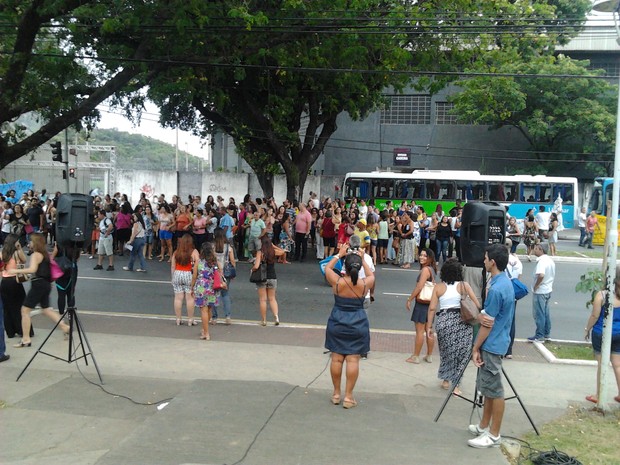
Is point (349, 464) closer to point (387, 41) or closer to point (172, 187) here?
point (387, 41)

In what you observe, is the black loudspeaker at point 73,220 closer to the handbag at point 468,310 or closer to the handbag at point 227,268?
the handbag at point 227,268

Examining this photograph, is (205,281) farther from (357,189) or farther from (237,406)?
(357,189)

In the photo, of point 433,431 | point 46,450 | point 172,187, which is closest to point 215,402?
point 46,450

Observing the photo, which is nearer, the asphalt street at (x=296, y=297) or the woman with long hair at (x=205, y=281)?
the woman with long hair at (x=205, y=281)

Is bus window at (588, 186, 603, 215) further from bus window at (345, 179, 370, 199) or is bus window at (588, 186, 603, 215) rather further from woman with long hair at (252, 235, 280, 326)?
woman with long hair at (252, 235, 280, 326)

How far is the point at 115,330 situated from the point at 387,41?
10.1 meters

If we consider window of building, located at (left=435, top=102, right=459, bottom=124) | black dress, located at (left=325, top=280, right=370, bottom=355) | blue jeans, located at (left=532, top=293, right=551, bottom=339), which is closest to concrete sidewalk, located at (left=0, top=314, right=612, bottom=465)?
black dress, located at (left=325, top=280, right=370, bottom=355)

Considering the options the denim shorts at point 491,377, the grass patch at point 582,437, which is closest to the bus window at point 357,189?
the grass patch at point 582,437

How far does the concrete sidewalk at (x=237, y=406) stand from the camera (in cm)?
530

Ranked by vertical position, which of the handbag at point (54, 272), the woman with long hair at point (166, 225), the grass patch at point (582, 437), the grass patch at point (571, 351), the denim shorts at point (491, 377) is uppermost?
the woman with long hair at point (166, 225)

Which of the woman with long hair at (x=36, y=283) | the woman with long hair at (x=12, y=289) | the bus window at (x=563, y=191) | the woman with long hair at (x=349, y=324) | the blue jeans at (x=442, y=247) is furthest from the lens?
the bus window at (x=563, y=191)

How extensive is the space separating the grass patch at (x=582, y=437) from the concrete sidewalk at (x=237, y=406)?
21 centimetres

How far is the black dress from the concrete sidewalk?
0.68 m

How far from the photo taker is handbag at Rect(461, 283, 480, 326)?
670 centimetres
